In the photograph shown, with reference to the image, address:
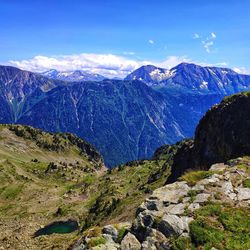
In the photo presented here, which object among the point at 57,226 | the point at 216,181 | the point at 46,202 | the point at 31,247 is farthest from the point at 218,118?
the point at 46,202

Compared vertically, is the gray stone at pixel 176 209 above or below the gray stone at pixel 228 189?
below

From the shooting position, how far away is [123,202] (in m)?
134

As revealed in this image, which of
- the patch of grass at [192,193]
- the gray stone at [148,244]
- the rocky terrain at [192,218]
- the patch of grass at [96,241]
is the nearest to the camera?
the gray stone at [148,244]

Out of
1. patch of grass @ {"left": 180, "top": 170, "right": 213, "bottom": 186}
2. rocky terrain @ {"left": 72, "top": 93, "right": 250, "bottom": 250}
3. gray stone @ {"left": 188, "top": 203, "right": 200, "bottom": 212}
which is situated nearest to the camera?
rocky terrain @ {"left": 72, "top": 93, "right": 250, "bottom": 250}

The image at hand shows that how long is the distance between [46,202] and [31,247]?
133496 millimetres

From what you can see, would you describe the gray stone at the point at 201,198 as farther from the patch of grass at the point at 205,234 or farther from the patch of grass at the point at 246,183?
the patch of grass at the point at 246,183

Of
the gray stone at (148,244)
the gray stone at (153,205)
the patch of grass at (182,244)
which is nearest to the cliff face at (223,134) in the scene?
the gray stone at (153,205)

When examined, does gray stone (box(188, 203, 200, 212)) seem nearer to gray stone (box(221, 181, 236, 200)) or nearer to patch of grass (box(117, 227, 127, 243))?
gray stone (box(221, 181, 236, 200))

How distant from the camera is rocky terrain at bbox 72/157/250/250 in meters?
27.2

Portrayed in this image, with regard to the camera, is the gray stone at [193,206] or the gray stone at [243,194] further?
the gray stone at [243,194]

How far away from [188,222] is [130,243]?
4363mm

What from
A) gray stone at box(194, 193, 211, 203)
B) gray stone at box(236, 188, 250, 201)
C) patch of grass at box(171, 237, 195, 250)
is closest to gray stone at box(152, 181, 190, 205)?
gray stone at box(194, 193, 211, 203)

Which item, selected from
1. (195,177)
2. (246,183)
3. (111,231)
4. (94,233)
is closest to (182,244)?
(111,231)

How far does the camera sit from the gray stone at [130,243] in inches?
1095
